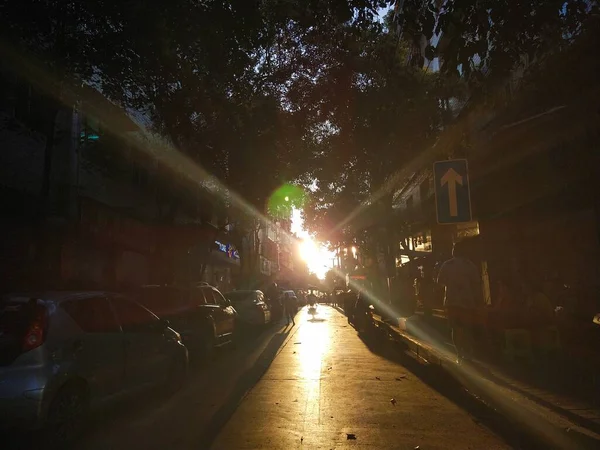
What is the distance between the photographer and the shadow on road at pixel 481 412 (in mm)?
5137

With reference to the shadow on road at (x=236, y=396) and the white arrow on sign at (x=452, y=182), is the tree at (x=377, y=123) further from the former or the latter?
the shadow on road at (x=236, y=396)

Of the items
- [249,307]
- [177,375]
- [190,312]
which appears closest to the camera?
[177,375]

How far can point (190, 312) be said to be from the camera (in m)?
10.9

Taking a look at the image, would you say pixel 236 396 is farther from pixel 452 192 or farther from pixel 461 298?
pixel 452 192

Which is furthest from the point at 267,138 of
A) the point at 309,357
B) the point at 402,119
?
the point at 309,357

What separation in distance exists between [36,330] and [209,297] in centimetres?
720

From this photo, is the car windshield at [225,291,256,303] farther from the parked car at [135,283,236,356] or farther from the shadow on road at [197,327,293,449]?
the parked car at [135,283,236,356]

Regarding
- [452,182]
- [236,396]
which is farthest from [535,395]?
[236,396]

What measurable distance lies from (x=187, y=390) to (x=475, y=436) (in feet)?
15.4

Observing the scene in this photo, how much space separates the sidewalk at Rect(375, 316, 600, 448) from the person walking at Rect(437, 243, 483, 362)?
1.24 feet

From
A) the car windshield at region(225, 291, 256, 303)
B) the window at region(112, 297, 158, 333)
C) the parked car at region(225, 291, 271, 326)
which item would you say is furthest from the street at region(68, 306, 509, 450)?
the car windshield at region(225, 291, 256, 303)

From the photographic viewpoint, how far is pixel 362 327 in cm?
1892

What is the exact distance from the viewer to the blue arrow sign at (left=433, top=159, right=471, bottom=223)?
8.04 meters

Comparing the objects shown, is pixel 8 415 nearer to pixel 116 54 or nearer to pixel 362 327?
pixel 116 54
